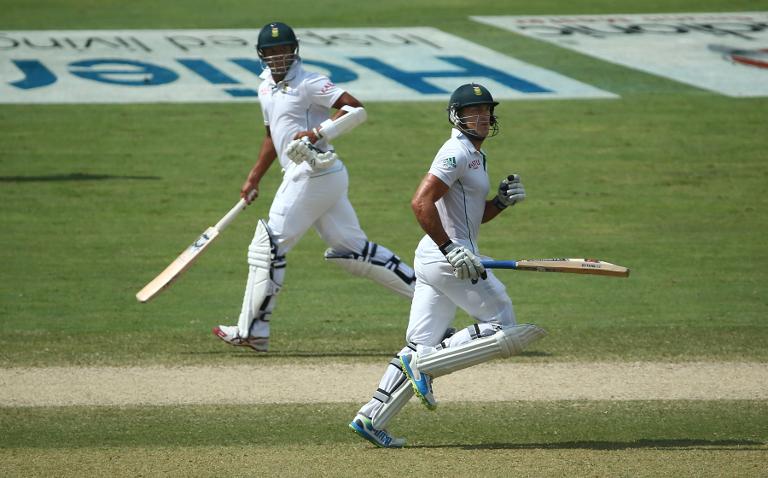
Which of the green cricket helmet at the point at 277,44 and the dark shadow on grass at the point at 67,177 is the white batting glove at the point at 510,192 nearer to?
the green cricket helmet at the point at 277,44

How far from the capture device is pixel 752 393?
855 centimetres

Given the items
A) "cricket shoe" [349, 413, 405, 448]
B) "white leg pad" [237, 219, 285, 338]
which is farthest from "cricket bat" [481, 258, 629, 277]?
"white leg pad" [237, 219, 285, 338]

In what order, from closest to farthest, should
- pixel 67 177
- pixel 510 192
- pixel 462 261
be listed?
pixel 462 261 < pixel 510 192 < pixel 67 177

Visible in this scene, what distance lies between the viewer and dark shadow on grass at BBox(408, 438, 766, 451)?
7395 mm

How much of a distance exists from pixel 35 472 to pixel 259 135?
11715mm

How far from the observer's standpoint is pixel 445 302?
7496mm

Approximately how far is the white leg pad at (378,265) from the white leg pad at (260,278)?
0.51 m

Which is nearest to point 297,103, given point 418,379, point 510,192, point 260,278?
point 260,278

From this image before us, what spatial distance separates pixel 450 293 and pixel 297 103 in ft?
9.54

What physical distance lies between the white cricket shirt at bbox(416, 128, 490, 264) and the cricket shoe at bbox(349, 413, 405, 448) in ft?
3.31

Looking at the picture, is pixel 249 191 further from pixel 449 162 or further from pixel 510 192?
pixel 449 162

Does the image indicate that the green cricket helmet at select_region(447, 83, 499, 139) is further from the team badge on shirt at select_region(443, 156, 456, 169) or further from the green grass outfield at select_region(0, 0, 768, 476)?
the green grass outfield at select_region(0, 0, 768, 476)

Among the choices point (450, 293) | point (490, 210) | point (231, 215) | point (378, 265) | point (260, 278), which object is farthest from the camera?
point (231, 215)

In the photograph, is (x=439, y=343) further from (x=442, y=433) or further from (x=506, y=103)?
(x=506, y=103)
